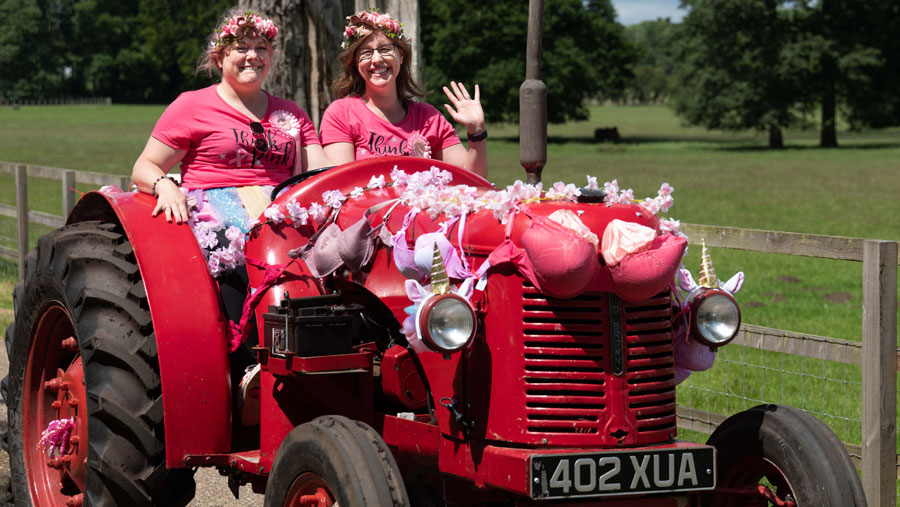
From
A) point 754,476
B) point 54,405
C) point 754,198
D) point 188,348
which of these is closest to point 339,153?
point 188,348

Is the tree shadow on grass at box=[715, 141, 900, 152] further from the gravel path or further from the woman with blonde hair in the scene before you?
the woman with blonde hair

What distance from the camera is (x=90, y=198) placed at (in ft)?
15.8

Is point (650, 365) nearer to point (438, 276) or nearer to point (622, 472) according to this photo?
point (622, 472)

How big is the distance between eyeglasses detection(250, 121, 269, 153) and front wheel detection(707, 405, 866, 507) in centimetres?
207

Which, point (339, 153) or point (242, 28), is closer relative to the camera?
point (242, 28)

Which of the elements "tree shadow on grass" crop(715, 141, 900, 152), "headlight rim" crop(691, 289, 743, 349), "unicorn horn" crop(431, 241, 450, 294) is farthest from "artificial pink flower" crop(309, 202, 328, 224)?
"tree shadow on grass" crop(715, 141, 900, 152)

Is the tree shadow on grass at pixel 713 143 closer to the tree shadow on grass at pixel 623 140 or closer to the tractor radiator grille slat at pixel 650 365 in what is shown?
the tree shadow on grass at pixel 623 140

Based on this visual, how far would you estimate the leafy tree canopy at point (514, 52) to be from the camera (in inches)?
2285

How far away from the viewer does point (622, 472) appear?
3.20 m

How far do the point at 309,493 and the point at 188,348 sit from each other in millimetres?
798

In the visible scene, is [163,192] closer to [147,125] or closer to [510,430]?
[510,430]

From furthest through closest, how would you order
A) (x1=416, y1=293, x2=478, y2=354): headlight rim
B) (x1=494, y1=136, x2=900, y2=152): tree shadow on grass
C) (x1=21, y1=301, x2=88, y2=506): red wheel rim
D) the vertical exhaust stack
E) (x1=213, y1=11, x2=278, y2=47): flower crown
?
(x1=494, y1=136, x2=900, y2=152): tree shadow on grass → (x1=213, y1=11, x2=278, y2=47): flower crown → (x1=21, y1=301, x2=88, y2=506): red wheel rim → the vertical exhaust stack → (x1=416, y1=293, x2=478, y2=354): headlight rim

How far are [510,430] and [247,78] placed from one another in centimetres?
203

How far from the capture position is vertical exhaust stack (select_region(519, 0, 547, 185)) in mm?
3777
